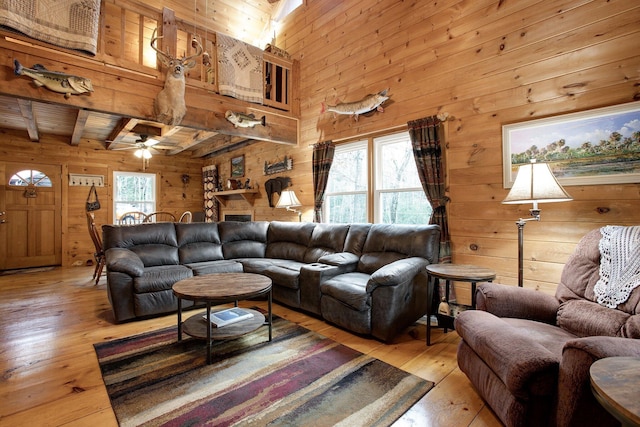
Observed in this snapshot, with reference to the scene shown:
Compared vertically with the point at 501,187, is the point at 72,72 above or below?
above

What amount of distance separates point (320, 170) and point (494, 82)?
2.40m

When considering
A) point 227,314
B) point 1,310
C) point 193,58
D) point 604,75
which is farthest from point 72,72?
point 604,75

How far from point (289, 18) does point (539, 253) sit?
5195 millimetres

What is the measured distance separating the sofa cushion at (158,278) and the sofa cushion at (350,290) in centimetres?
159

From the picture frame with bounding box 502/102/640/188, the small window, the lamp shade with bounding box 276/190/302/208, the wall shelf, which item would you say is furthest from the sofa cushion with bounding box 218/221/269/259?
the small window

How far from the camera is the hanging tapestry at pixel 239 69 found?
4039 millimetres

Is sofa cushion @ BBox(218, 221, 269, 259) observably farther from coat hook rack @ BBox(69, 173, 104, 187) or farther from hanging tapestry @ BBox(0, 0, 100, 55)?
coat hook rack @ BBox(69, 173, 104, 187)

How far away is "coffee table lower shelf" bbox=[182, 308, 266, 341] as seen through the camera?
2.25 m

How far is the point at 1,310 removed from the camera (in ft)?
10.8

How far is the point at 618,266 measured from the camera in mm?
1725

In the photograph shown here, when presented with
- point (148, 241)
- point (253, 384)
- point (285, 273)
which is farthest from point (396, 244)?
point (148, 241)

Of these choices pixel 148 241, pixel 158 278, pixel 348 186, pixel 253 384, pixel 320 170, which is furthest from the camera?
pixel 320 170

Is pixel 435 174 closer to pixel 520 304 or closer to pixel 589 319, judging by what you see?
pixel 520 304

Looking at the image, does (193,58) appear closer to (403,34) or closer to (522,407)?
(403,34)
